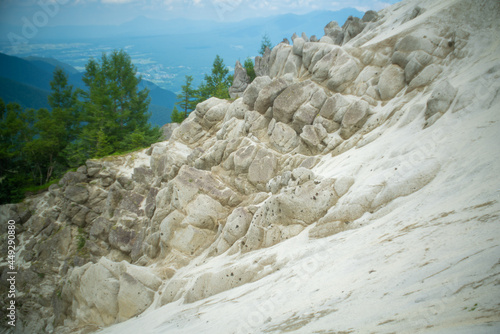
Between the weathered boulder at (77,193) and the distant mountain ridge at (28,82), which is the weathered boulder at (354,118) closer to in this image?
the weathered boulder at (77,193)

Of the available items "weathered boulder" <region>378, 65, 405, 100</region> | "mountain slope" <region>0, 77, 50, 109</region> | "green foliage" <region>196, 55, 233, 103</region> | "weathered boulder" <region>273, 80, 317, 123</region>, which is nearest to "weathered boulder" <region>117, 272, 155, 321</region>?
Answer: "weathered boulder" <region>273, 80, 317, 123</region>

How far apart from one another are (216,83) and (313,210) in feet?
190

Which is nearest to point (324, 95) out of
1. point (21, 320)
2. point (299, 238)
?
point (299, 238)

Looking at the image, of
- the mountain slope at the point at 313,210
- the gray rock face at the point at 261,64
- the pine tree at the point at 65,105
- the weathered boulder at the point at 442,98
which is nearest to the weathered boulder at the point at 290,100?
the mountain slope at the point at 313,210

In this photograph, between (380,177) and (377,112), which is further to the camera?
(377,112)

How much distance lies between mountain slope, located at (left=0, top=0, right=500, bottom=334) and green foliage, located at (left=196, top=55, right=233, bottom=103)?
20.7 metres

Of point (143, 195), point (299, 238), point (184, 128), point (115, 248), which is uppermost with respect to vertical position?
point (184, 128)

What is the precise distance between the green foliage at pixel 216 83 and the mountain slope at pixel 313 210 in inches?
815

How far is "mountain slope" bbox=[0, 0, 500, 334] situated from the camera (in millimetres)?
6852

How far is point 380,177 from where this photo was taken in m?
13.7

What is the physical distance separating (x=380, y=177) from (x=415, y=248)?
6575mm

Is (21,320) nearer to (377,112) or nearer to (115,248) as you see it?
(115,248)

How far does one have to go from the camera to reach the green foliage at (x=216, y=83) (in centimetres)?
5760

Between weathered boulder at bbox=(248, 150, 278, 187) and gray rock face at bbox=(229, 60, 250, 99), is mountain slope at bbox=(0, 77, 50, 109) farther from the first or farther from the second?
weathered boulder at bbox=(248, 150, 278, 187)
